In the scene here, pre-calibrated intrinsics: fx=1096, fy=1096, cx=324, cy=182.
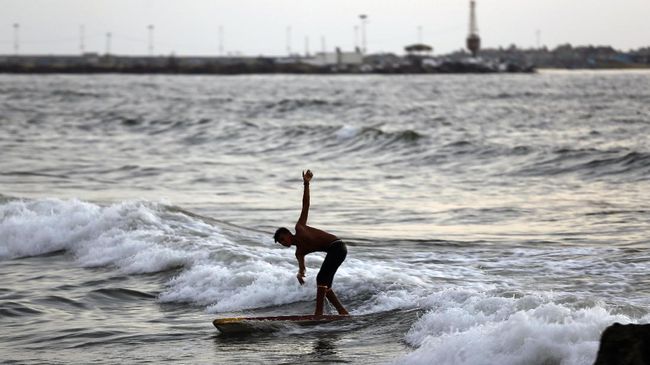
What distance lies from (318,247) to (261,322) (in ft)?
3.24

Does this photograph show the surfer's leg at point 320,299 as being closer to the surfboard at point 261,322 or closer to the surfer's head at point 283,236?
the surfboard at point 261,322

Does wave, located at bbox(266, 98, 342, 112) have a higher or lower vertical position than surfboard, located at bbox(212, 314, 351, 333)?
higher

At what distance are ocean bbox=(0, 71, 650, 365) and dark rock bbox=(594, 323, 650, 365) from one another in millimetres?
2024

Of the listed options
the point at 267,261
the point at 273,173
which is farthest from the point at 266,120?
the point at 267,261

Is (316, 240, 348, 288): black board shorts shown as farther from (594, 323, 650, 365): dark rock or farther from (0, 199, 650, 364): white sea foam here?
(594, 323, 650, 365): dark rock

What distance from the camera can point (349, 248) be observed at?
16891 millimetres

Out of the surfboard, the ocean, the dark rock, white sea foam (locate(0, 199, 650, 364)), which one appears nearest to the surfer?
the surfboard

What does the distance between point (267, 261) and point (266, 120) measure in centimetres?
4045

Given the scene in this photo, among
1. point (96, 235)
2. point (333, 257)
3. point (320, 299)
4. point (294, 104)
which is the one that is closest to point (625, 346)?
point (333, 257)

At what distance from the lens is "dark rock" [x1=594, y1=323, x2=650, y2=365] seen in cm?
688

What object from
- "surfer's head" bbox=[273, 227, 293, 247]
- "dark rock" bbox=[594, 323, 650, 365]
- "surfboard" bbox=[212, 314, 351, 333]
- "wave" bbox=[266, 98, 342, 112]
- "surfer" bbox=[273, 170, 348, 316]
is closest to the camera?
"dark rock" bbox=[594, 323, 650, 365]

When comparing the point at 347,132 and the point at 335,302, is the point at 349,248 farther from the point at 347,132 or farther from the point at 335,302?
the point at 347,132

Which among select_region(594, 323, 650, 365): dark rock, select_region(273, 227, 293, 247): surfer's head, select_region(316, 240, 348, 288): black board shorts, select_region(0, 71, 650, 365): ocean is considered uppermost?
select_region(273, 227, 293, 247): surfer's head

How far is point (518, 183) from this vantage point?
26.2 m
